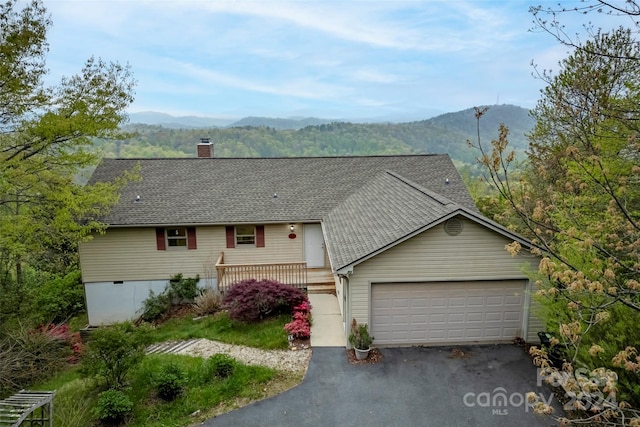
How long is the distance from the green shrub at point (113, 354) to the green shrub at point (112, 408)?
0.78m

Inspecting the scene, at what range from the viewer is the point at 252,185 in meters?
18.1

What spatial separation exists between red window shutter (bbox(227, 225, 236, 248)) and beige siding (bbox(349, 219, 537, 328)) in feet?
→ 24.2

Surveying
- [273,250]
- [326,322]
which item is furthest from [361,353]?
[273,250]

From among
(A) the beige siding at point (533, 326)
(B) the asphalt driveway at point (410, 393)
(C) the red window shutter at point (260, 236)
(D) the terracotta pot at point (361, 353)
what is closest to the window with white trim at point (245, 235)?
(C) the red window shutter at point (260, 236)

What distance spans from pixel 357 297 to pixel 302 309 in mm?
2539

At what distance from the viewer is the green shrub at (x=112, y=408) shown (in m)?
7.97

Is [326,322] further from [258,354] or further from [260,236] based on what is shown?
[260,236]

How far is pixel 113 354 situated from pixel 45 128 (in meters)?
8.24

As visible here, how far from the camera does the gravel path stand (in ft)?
32.9

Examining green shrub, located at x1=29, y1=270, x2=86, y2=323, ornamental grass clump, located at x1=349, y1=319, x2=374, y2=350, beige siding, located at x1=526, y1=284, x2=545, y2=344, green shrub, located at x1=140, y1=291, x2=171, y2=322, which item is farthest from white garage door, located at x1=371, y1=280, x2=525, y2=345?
green shrub, located at x1=29, y1=270, x2=86, y2=323

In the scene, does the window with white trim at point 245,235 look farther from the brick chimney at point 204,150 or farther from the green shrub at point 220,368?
the green shrub at point 220,368

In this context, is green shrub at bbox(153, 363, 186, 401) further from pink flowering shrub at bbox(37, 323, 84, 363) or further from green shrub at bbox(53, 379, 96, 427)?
pink flowering shrub at bbox(37, 323, 84, 363)

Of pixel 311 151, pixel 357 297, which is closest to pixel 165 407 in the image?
pixel 357 297

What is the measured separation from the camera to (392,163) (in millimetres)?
20016
